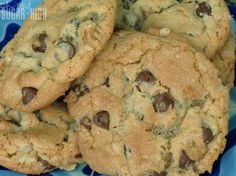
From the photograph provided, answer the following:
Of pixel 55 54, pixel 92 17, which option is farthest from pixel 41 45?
pixel 92 17

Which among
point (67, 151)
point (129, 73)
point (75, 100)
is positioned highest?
point (129, 73)

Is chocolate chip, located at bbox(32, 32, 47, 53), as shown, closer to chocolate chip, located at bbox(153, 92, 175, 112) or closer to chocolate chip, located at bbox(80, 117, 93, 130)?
chocolate chip, located at bbox(80, 117, 93, 130)

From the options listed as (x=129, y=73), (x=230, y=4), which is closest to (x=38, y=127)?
(x=129, y=73)

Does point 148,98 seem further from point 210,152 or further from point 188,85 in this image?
point 210,152

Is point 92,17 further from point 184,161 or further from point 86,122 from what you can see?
point 184,161

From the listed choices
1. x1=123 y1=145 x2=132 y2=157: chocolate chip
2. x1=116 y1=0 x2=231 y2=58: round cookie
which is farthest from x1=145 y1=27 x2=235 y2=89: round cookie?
x1=123 y1=145 x2=132 y2=157: chocolate chip

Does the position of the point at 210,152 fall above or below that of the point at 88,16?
below

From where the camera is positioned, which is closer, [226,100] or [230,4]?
[226,100]
